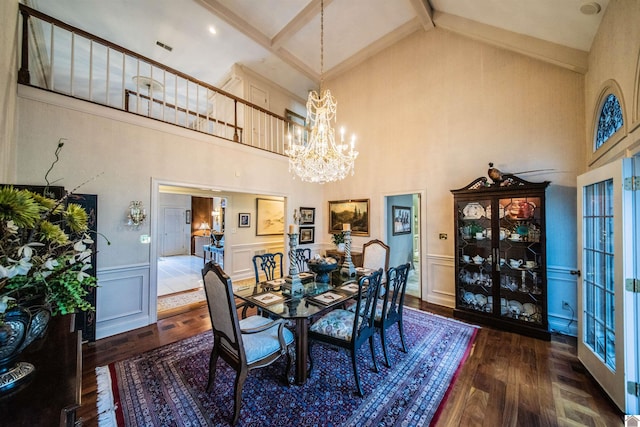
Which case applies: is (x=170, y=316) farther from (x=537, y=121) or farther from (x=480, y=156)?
(x=537, y=121)

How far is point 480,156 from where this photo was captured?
12.7 feet

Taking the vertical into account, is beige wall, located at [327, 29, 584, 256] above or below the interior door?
above

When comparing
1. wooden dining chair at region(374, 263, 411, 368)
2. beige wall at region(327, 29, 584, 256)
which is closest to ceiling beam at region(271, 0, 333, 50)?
beige wall at region(327, 29, 584, 256)

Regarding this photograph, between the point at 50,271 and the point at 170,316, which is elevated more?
the point at 50,271

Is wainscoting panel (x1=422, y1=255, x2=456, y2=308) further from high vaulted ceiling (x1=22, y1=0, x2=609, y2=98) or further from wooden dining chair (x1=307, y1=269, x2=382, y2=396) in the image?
high vaulted ceiling (x1=22, y1=0, x2=609, y2=98)

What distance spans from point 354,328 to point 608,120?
3.30m

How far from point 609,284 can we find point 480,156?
230 cm

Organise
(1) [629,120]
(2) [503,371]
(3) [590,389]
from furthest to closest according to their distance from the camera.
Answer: (2) [503,371] < (3) [590,389] < (1) [629,120]

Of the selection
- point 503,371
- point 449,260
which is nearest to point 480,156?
point 449,260

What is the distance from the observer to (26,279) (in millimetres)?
1085

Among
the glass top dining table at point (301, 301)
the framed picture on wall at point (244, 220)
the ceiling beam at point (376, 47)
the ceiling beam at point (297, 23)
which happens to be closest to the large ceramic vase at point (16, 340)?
the glass top dining table at point (301, 301)

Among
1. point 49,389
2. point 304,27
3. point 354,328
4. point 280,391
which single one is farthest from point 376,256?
point 304,27

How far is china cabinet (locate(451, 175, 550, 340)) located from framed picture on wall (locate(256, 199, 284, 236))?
4.48 meters

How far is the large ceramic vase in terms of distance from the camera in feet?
3.13
